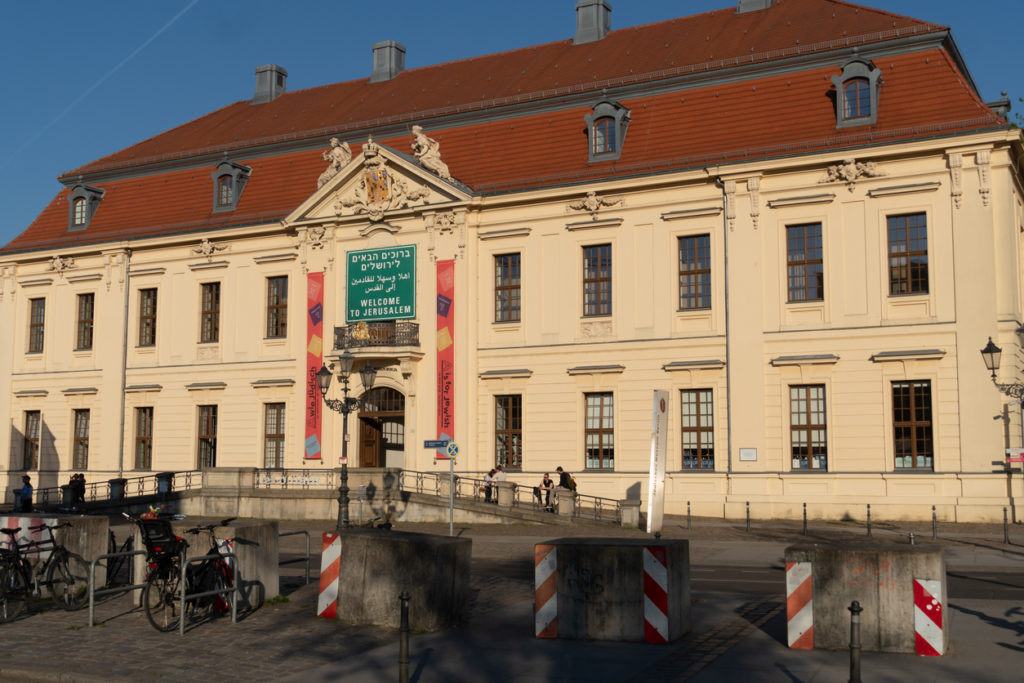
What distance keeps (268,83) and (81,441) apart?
60.9 feet

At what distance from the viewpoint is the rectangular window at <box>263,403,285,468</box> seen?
3978 centimetres

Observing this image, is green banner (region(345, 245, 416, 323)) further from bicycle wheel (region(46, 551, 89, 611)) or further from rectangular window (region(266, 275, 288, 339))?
bicycle wheel (region(46, 551, 89, 611))

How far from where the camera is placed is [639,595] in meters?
11.7

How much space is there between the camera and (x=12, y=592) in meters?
13.8

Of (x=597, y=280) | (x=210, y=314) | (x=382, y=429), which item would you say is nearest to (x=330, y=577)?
(x=597, y=280)

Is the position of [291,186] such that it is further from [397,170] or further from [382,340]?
[382,340]

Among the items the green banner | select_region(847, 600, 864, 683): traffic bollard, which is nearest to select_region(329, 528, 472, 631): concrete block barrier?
select_region(847, 600, 864, 683): traffic bollard

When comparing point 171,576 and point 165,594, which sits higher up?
point 171,576

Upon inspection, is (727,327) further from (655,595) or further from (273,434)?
(655,595)

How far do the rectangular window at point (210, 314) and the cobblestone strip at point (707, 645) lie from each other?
102 ft

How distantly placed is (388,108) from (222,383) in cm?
1266

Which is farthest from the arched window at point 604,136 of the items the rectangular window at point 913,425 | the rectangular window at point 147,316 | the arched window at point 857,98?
the rectangular window at point 147,316

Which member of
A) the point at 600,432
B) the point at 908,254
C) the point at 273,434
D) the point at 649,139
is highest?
the point at 649,139

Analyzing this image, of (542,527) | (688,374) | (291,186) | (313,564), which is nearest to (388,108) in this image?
(291,186)
